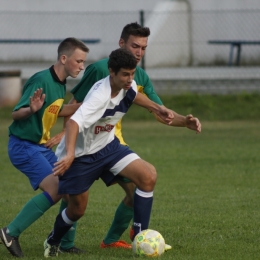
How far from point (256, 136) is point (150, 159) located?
293 centimetres

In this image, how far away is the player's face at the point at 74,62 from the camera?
542 cm

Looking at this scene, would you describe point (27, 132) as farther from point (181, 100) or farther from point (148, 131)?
point (181, 100)

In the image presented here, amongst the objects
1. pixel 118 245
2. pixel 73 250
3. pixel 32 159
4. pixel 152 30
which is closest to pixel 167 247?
pixel 118 245

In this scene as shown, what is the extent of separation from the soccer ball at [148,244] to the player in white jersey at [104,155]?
0.60 ft

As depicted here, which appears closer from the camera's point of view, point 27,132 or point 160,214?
point 27,132

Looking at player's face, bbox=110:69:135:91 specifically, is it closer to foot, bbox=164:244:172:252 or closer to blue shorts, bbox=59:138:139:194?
blue shorts, bbox=59:138:139:194

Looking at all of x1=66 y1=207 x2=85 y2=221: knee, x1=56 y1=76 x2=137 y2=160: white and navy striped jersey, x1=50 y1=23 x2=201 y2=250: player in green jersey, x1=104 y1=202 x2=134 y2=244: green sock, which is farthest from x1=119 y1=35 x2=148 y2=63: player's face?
x1=66 y1=207 x2=85 y2=221: knee

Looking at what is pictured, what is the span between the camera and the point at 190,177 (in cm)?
901

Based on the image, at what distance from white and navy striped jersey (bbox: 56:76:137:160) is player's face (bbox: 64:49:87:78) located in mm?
441

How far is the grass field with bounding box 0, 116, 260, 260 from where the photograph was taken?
5.39m

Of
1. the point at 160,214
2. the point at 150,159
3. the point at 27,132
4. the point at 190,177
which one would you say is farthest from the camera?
the point at 150,159

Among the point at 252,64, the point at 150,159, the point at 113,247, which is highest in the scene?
the point at 113,247

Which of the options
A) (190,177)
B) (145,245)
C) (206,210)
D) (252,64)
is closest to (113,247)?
(145,245)

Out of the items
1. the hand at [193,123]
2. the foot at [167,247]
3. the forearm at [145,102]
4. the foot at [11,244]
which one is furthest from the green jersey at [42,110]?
the foot at [167,247]
